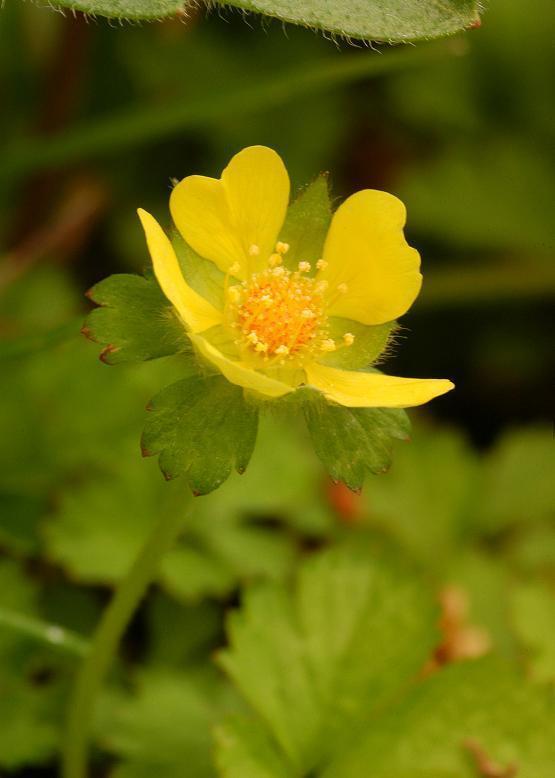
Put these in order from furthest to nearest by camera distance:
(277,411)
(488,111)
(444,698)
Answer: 1. (488,111)
2. (444,698)
3. (277,411)

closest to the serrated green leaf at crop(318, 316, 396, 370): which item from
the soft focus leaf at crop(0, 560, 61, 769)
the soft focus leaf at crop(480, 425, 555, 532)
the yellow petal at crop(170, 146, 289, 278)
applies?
the yellow petal at crop(170, 146, 289, 278)

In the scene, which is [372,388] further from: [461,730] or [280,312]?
[461,730]

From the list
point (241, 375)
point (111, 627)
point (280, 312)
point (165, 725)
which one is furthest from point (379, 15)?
point (165, 725)

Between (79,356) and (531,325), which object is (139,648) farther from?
(531,325)

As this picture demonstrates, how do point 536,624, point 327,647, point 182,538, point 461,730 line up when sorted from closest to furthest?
1. point 461,730
2. point 327,647
3. point 536,624
4. point 182,538

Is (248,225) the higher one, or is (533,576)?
(248,225)

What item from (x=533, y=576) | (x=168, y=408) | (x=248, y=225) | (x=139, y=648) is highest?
(x=248, y=225)

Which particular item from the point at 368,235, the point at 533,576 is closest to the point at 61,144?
the point at 368,235
